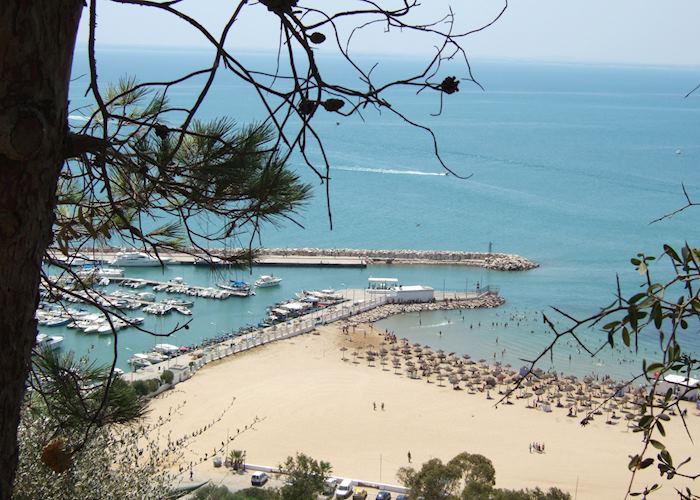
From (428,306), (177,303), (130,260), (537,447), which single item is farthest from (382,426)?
(130,260)

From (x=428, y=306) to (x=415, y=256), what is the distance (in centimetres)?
535

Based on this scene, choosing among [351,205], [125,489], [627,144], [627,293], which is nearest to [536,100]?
[627,144]

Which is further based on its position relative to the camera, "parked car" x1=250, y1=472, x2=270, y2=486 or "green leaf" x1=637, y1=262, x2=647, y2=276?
"parked car" x1=250, y1=472, x2=270, y2=486

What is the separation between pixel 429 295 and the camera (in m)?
22.2

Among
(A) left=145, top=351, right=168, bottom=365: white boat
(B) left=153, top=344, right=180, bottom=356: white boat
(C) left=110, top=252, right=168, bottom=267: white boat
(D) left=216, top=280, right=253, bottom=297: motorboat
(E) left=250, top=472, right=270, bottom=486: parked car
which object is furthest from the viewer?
(C) left=110, top=252, right=168, bottom=267: white boat

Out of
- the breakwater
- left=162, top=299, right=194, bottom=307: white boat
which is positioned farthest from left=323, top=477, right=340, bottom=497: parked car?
the breakwater

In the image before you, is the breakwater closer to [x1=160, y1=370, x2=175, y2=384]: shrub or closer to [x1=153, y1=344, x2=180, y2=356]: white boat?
[x1=153, y1=344, x2=180, y2=356]: white boat

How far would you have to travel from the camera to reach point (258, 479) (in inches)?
389

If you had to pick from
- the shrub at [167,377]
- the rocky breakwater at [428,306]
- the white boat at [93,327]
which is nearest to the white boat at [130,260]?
the white boat at [93,327]

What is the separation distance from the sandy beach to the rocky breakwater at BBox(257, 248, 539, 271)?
9986 millimetres

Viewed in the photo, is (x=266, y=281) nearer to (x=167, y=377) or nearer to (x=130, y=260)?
(x=130, y=260)

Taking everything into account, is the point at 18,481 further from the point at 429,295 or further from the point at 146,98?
the point at 429,295

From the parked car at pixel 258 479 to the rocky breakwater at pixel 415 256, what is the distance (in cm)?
1613

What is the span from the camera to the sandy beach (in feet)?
37.1
